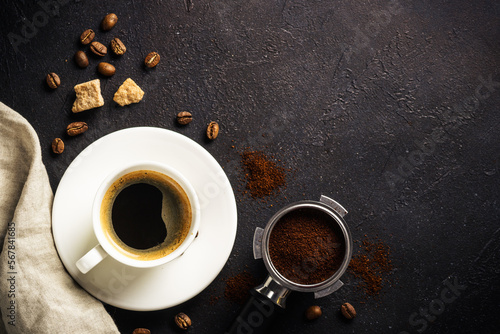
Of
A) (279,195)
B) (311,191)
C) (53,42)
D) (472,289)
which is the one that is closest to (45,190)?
(53,42)

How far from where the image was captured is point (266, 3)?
1.54 metres

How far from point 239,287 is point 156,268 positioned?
33 centimetres

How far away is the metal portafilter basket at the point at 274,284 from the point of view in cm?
136

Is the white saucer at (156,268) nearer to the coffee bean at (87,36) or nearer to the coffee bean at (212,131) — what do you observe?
the coffee bean at (212,131)

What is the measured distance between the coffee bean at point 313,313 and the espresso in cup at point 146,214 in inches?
20.0

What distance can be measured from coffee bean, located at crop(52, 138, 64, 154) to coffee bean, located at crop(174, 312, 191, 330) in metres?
0.67

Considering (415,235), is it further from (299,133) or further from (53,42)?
(53,42)

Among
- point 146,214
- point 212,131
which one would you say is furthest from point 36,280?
point 212,131

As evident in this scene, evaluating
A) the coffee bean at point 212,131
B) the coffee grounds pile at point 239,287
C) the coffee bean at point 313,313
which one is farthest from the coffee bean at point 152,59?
the coffee bean at point 313,313

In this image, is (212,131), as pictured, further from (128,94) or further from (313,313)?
(313,313)

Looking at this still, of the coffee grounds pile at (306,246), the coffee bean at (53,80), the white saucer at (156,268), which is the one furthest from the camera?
the coffee bean at (53,80)

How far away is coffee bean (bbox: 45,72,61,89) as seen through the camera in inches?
58.5

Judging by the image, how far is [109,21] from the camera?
150cm

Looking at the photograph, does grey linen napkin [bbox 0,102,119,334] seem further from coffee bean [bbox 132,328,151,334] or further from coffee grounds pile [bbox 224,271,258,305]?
coffee grounds pile [bbox 224,271,258,305]
